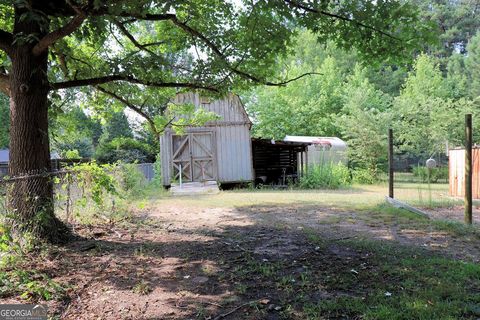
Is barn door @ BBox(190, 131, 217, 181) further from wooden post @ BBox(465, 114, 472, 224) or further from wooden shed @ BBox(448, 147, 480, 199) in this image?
wooden post @ BBox(465, 114, 472, 224)

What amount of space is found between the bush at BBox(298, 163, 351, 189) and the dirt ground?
9401 mm

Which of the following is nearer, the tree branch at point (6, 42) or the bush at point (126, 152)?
the tree branch at point (6, 42)

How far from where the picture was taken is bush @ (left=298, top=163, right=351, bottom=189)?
1794 cm

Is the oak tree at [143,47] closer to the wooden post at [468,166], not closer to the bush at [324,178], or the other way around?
the wooden post at [468,166]

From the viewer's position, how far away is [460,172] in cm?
1190

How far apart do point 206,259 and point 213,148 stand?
13108 mm

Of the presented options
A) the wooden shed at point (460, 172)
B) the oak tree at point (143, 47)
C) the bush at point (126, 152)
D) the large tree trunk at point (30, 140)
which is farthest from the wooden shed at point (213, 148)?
the large tree trunk at point (30, 140)

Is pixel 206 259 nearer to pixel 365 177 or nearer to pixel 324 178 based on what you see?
pixel 324 178

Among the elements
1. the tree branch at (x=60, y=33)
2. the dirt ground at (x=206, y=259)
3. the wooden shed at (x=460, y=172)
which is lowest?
the dirt ground at (x=206, y=259)

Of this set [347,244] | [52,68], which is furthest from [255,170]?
[347,244]

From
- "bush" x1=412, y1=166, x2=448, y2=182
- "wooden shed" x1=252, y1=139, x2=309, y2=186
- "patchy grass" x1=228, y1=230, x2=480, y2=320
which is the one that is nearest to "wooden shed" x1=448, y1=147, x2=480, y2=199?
"patchy grass" x1=228, y1=230, x2=480, y2=320

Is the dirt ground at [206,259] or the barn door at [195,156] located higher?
the barn door at [195,156]

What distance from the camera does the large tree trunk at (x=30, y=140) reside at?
5449 mm

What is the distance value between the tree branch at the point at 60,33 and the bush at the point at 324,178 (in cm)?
1378
